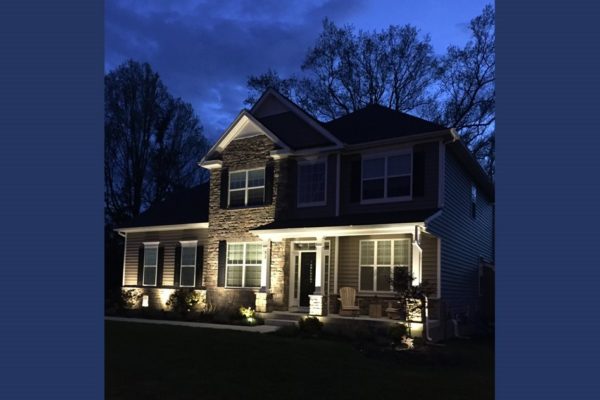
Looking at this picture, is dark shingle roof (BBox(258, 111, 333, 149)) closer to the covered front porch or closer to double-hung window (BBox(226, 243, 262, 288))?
the covered front porch

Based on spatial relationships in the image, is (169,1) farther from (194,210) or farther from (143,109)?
(194,210)

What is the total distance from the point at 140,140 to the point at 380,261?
2070cm

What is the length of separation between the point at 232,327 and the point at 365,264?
4.32 meters

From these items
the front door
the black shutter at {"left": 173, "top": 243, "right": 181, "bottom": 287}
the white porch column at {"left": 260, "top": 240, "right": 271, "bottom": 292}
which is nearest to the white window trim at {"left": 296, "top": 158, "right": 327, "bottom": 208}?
the front door

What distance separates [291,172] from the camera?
18.4 metres

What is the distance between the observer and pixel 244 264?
18.9 m

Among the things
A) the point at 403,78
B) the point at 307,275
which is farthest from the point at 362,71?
the point at 307,275

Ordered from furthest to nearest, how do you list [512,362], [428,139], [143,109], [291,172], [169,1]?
[169,1]
[143,109]
[291,172]
[428,139]
[512,362]

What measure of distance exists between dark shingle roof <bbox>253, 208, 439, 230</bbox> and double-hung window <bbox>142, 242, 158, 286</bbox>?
253 inches

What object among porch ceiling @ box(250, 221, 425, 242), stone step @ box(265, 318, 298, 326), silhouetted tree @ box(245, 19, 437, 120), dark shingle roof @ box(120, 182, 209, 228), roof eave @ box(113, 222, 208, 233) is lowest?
stone step @ box(265, 318, 298, 326)

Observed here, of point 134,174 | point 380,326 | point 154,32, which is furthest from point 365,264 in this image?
point 154,32

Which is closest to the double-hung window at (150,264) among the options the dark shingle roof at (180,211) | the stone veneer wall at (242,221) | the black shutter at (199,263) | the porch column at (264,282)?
the dark shingle roof at (180,211)

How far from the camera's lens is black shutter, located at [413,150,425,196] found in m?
15.6

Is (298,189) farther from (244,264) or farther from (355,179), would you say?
(244,264)
